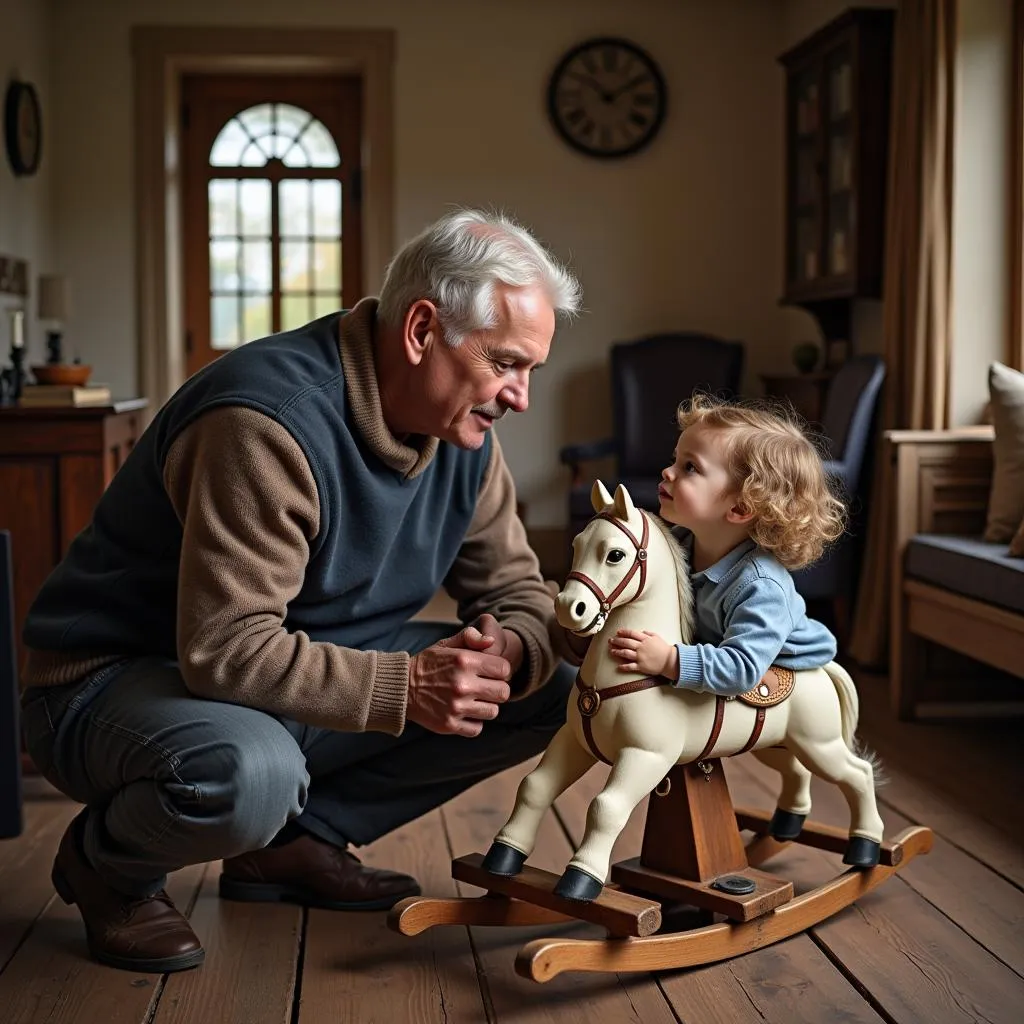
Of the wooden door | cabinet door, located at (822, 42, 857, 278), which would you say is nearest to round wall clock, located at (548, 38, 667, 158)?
the wooden door

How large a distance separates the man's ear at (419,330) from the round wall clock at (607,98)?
4344 millimetres

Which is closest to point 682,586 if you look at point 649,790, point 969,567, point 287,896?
point 649,790

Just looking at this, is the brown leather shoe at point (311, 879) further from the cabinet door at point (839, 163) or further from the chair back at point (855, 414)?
the cabinet door at point (839, 163)

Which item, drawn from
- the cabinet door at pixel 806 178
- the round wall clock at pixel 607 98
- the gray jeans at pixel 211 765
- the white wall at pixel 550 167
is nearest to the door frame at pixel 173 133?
the white wall at pixel 550 167

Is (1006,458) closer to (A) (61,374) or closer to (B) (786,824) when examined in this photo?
(B) (786,824)

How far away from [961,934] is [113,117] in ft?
17.1

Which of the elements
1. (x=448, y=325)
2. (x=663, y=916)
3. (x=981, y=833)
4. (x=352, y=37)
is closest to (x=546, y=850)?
(x=663, y=916)

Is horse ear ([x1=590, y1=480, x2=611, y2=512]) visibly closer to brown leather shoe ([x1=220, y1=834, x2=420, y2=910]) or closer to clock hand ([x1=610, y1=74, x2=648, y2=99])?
brown leather shoe ([x1=220, y1=834, x2=420, y2=910])

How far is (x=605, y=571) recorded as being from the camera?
1.79 m

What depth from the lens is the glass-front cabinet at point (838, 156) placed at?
184 inches

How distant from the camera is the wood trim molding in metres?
4.00

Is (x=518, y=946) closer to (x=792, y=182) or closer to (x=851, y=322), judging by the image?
(x=851, y=322)

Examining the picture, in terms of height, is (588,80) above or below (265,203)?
above

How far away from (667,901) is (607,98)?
469cm
